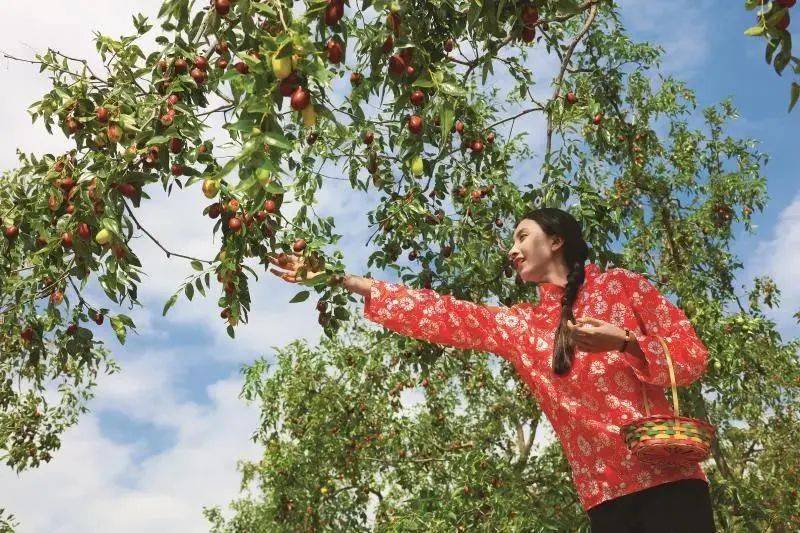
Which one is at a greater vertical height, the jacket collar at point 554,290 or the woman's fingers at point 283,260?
the woman's fingers at point 283,260

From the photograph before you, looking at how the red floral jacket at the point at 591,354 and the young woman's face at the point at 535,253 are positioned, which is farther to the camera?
the young woman's face at the point at 535,253

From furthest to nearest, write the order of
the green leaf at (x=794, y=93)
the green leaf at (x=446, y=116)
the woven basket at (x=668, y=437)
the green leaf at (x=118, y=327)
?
1. the green leaf at (x=118, y=327)
2. the woven basket at (x=668, y=437)
3. the green leaf at (x=446, y=116)
4. the green leaf at (x=794, y=93)

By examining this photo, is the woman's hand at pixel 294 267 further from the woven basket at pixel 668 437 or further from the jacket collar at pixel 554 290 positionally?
the woven basket at pixel 668 437

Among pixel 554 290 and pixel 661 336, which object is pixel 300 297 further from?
pixel 661 336

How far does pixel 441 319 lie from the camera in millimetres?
2562

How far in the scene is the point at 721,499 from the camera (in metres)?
4.97

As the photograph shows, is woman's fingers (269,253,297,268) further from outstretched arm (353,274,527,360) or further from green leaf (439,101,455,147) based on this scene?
green leaf (439,101,455,147)

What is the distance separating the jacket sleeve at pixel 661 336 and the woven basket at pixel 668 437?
14 centimetres

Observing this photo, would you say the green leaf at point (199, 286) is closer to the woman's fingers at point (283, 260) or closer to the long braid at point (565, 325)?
the woman's fingers at point (283, 260)

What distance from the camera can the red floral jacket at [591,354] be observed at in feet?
7.39

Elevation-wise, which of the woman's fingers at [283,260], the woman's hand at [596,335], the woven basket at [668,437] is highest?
the woman's fingers at [283,260]

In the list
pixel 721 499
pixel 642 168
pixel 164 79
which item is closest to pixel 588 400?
pixel 164 79

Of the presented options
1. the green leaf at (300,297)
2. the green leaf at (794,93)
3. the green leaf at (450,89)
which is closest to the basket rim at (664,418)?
the green leaf at (794,93)

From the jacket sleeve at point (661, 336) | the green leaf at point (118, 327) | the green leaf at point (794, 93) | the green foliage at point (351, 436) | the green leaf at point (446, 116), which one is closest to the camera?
the green leaf at point (794, 93)
